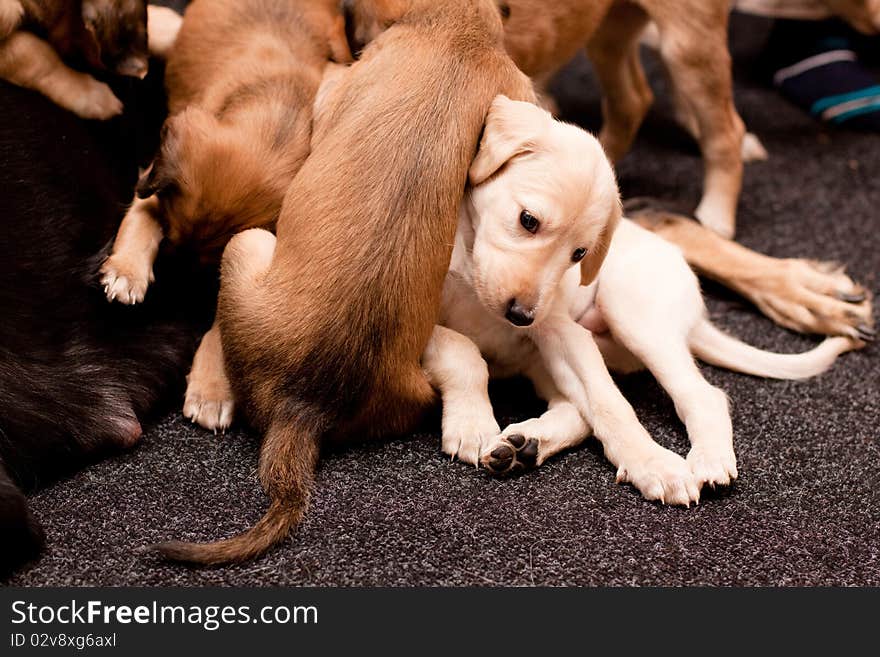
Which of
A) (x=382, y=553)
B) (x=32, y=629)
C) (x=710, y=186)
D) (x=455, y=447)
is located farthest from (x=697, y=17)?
(x=32, y=629)

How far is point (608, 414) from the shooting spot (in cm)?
141

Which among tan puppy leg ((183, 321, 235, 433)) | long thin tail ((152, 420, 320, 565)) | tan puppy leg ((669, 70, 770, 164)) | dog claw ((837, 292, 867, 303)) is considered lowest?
tan puppy leg ((669, 70, 770, 164))

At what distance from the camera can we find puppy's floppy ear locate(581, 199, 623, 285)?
1.44 m

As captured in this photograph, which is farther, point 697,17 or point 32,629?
point 697,17

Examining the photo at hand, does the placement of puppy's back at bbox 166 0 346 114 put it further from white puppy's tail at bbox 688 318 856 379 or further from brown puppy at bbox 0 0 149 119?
white puppy's tail at bbox 688 318 856 379

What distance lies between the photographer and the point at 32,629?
1.13 m

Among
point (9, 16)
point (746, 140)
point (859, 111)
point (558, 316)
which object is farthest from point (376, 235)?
point (859, 111)

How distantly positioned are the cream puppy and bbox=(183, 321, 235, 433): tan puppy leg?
0.30 meters

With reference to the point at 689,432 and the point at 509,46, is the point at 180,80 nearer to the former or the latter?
the point at 509,46

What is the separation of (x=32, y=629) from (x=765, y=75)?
2.59 metres

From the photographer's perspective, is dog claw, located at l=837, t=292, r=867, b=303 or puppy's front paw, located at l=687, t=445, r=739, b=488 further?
dog claw, located at l=837, t=292, r=867, b=303

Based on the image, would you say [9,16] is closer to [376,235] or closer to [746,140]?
[376,235]

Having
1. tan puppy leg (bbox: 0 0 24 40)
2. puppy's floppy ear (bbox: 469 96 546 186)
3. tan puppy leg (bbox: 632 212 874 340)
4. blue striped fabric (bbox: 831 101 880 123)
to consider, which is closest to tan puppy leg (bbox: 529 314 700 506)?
puppy's floppy ear (bbox: 469 96 546 186)

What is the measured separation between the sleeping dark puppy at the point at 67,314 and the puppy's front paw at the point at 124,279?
40 mm
